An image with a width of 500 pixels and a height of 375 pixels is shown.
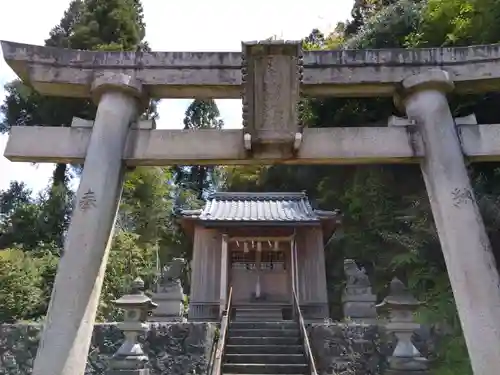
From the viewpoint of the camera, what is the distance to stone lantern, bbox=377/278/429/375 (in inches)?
271

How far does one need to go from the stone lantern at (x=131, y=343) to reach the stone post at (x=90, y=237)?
2.88 m

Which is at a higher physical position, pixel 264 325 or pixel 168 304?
pixel 168 304

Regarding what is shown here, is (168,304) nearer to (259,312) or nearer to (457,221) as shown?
(259,312)

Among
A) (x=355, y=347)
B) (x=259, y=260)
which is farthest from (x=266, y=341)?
(x=259, y=260)

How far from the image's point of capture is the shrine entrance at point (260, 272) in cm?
1472

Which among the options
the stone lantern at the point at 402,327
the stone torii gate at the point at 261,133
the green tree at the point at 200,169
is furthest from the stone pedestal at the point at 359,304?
the green tree at the point at 200,169

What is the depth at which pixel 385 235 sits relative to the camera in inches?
571

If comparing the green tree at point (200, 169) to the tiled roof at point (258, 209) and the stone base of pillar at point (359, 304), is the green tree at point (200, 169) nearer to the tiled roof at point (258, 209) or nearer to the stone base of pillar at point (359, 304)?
the tiled roof at point (258, 209)

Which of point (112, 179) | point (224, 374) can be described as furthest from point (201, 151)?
point (224, 374)

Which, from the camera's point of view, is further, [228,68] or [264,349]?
[264,349]

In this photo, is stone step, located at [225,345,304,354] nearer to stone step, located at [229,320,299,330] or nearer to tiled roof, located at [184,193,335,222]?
stone step, located at [229,320,299,330]

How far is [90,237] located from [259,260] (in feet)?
36.2

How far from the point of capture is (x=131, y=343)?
7332 mm

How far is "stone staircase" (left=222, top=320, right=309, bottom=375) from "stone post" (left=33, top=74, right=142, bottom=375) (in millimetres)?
5108
